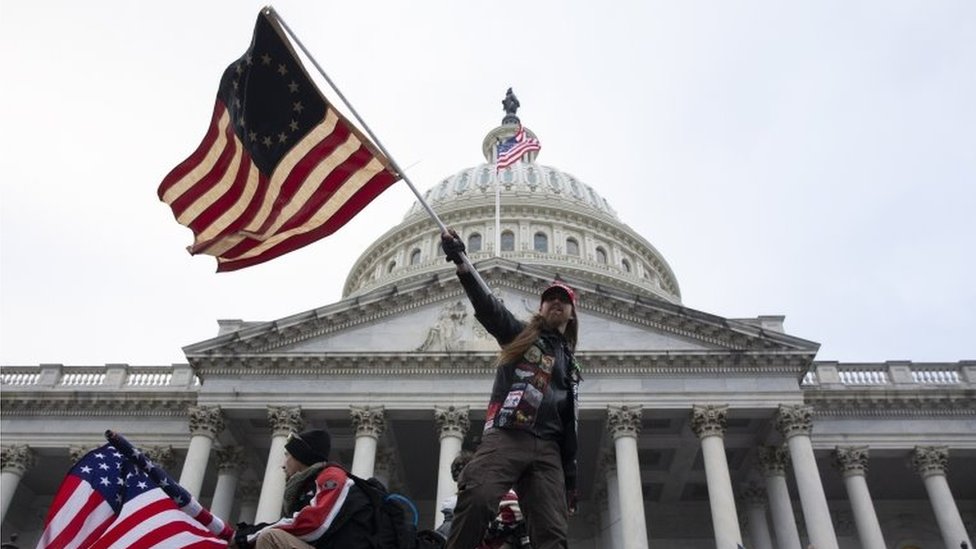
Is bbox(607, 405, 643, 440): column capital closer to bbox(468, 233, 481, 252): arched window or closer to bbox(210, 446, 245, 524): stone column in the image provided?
bbox(210, 446, 245, 524): stone column

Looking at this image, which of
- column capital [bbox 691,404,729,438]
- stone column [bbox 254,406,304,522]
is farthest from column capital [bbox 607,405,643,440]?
stone column [bbox 254,406,304,522]

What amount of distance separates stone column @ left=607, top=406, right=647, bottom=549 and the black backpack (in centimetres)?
2189

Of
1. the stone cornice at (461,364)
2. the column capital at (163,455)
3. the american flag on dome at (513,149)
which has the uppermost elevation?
the american flag on dome at (513,149)

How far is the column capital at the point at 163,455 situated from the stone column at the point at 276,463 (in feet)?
19.5

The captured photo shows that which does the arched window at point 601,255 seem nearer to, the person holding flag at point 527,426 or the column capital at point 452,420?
the column capital at point 452,420

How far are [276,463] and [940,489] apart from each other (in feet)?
82.7

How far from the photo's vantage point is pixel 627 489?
2756cm

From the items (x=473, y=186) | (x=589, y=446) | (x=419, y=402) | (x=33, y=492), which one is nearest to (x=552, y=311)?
(x=419, y=402)

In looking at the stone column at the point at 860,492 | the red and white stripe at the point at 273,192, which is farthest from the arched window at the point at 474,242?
the red and white stripe at the point at 273,192

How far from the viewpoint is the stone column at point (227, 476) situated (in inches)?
1225

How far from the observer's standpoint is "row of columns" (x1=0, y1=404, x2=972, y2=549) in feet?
88.5

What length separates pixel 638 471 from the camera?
2831 centimetres

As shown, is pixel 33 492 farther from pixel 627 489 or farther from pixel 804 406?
pixel 804 406

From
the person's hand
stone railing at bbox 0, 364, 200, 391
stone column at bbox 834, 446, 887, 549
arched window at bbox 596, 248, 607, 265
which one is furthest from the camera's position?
arched window at bbox 596, 248, 607, 265
